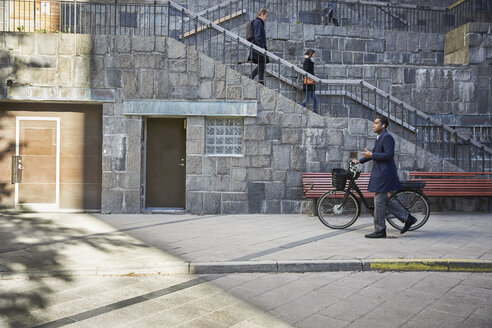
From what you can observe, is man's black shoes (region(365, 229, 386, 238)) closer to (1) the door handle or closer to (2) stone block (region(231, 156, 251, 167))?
(2) stone block (region(231, 156, 251, 167))

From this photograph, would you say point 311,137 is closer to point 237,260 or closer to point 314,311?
point 237,260

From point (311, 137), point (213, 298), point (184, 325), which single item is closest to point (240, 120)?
point (311, 137)

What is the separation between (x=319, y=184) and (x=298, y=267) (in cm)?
466

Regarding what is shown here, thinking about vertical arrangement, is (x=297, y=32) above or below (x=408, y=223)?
above

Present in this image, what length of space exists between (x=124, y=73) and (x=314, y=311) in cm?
794

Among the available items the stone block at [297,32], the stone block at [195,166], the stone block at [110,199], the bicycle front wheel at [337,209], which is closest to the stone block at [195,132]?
the stone block at [195,166]

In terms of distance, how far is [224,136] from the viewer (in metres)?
10.9

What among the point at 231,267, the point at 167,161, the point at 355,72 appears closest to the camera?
the point at 231,267

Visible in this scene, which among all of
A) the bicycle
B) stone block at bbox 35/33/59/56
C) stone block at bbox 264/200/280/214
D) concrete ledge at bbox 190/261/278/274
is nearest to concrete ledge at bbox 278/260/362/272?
concrete ledge at bbox 190/261/278/274

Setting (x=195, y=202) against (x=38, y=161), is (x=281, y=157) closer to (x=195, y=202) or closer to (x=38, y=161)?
(x=195, y=202)

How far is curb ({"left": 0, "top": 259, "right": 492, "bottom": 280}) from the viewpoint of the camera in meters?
5.77

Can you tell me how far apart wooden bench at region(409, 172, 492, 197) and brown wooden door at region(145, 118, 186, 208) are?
548 centimetres

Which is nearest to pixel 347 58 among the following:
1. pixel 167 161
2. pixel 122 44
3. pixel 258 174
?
pixel 258 174

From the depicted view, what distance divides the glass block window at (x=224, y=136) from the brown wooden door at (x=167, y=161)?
2.37ft
